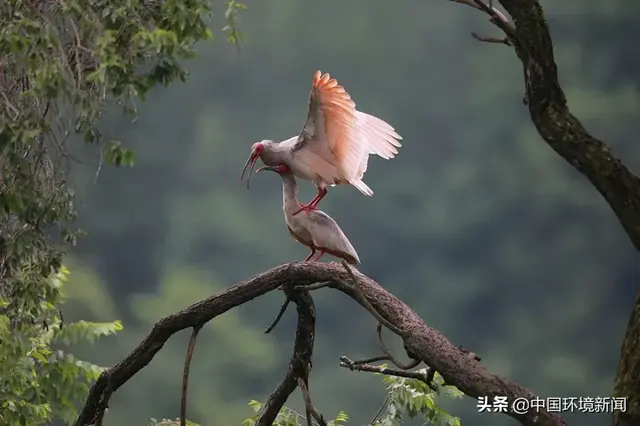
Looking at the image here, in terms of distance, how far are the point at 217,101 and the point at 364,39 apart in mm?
940

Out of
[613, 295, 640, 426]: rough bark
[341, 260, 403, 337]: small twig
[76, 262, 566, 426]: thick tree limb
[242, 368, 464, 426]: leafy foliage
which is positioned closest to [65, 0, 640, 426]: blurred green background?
[242, 368, 464, 426]: leafy foliage

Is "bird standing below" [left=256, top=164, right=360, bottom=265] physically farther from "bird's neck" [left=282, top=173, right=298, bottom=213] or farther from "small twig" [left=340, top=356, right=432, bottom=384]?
"small twig" [left=340, top=356, right=432, bottom=384]

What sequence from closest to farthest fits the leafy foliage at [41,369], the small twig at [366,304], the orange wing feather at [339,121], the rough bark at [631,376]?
the rough bark at [631,376], the small twig at [366,304], the orange wing feather at [339,121], the leafy foliage at [41,369]

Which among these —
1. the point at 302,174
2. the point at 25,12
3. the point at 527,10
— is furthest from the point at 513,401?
the point at 25,12

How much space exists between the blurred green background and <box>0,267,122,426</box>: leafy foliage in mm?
845

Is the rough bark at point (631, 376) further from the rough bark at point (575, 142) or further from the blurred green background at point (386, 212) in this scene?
the blurred green background at point (386, 212)

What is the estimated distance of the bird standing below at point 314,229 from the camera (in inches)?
112

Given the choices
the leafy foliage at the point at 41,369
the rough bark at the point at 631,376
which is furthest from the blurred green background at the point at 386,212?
the rough bark at the point at 631,376

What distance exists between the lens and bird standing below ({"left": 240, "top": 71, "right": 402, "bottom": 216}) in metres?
2.74

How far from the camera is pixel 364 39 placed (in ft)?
16.7

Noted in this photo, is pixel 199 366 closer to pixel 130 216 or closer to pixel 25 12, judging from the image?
pixel 130 216

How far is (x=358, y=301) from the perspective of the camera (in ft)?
8.70

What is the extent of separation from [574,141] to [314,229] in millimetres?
1075

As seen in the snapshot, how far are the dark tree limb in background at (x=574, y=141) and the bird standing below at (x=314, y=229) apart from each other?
99cm
